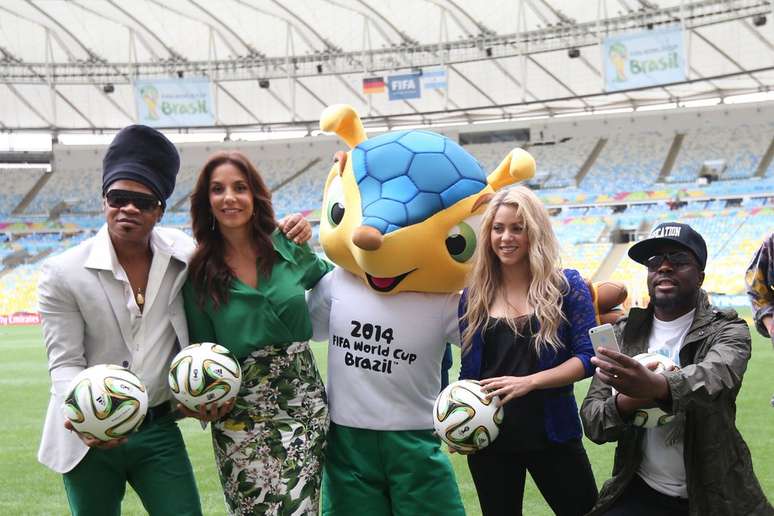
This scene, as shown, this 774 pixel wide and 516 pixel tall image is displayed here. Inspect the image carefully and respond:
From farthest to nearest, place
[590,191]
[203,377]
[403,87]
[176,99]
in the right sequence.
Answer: [590,191]
[176,99]
[403,87]
[203,377]

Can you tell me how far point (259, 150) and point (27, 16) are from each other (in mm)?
12354

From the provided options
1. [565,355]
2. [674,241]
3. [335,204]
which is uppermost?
[335,204]

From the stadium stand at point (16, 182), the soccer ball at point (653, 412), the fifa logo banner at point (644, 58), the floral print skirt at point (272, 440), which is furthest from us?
A: the stadium stand at point (16, 182)

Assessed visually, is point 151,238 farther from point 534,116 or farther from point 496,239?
point 534,116

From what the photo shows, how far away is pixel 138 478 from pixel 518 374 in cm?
160

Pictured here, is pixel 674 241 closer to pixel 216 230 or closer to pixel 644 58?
pixel 216 230

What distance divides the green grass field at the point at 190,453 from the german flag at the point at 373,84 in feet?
62.3

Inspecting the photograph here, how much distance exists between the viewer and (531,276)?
352 centimetres

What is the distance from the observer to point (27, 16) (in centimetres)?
3036

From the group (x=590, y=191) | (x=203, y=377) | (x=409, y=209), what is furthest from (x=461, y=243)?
(x=590, y=191)

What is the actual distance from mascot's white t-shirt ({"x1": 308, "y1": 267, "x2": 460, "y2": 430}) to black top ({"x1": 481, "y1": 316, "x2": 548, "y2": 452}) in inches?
16.7

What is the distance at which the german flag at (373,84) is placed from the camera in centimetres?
3059

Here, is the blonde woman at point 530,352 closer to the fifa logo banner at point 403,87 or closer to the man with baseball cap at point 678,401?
the man with baseball cap at point 678,401

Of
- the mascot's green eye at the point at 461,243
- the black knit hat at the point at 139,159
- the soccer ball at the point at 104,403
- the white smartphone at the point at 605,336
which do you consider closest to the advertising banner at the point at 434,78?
the mascot's green eye at the point at 461,243
